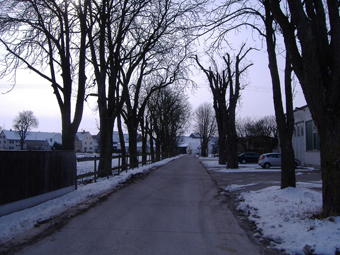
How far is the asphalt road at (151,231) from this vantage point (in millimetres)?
4992

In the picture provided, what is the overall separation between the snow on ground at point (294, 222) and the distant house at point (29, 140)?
7823cm

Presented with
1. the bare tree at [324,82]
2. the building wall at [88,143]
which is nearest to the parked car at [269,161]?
the bare tree at [324,82]

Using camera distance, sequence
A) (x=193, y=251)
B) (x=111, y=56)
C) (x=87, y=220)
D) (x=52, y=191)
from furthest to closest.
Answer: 1. (x=111, y=56)
2. (x=52, y=191)
3. (x=87, y=220)
4. (x=193, y=251)

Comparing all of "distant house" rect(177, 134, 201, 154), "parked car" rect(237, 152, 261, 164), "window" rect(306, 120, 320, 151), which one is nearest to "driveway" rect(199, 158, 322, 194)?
"window" rect(306, 120, 320, 151)

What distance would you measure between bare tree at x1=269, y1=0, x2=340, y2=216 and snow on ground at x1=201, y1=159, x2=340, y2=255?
0.59 meters

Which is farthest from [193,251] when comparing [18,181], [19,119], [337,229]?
[19,119]

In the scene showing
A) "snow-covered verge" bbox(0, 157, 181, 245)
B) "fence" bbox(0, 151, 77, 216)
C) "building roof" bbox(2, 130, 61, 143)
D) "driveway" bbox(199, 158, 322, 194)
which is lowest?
"driveway" bbox(199, 158, 322, 194)

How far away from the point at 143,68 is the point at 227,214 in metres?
19.1

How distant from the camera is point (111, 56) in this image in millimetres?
17828

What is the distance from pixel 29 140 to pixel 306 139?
83.0m

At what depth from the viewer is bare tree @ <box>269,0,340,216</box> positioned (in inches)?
232

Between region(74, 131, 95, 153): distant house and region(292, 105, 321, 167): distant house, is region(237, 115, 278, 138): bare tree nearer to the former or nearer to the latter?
region(292, 105, 321, 167): distant house

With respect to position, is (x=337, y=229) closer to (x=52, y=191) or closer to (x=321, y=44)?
(x=321, y=44)

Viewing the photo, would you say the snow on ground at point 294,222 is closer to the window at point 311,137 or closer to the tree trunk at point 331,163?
the tree trunk at point 331,163
